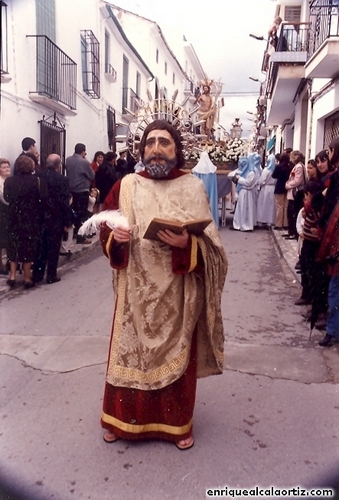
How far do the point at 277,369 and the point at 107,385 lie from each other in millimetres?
1641

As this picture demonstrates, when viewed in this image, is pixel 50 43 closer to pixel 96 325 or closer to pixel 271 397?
pixel 96 325

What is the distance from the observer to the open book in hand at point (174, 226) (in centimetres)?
246

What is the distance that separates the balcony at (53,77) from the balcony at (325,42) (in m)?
5.04

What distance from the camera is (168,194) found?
2721 mm

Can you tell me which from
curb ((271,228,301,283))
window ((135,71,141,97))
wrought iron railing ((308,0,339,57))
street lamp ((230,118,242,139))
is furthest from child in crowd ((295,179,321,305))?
window ((135,71,141,97))

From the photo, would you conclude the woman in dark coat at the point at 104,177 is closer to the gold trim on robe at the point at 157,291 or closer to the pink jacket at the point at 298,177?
the pink jacket at the point at 298,177

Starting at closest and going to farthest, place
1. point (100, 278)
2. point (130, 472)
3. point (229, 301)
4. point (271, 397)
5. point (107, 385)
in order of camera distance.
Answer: point (130, 472), point (107, 385), point (271, 397), point (229, 301), point (100, 278)

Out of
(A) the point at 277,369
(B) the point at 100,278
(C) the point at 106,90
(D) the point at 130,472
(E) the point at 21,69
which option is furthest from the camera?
(C) the point at 106,90

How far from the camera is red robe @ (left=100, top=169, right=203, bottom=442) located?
2791 mm

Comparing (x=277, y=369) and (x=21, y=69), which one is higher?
(x=21, y=69)

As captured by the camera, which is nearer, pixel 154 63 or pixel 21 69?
pixel 21 69

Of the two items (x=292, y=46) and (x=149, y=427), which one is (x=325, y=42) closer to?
(x=292, y=46)

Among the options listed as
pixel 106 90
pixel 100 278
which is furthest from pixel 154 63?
pixel 100 278

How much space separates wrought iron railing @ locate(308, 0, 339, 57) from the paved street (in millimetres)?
6200
